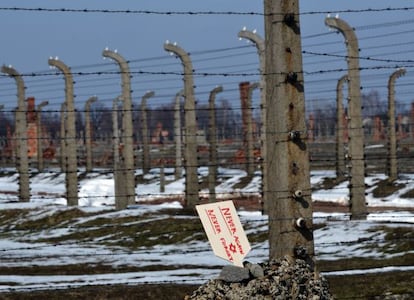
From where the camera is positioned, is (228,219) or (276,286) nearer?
(276,286)

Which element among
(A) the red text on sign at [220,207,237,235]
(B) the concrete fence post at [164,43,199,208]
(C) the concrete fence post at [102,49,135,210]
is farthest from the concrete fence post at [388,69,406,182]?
(A) the red text on sign at [220,207,237,235]

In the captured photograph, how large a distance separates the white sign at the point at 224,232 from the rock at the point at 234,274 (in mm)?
58

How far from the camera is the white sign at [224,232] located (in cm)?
834

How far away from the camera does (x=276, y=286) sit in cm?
832

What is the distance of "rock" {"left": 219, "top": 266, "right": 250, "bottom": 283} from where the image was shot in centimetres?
827

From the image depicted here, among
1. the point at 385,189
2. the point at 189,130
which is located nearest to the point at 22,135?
the point at 189,130

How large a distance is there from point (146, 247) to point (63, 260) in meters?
2.73

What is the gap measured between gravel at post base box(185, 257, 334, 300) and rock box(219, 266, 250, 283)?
0.09 feet

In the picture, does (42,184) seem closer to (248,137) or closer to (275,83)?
(248,137)

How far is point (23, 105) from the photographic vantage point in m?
28.5

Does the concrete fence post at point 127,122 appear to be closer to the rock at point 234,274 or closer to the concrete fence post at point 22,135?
the concrete fence post at point 22,135

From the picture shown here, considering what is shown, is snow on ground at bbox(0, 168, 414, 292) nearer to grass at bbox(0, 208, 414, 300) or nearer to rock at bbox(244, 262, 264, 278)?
grass at bbox(0, 208, 414, 300)

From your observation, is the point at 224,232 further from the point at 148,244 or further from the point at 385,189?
the point at 385,189

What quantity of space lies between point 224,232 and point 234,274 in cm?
34
